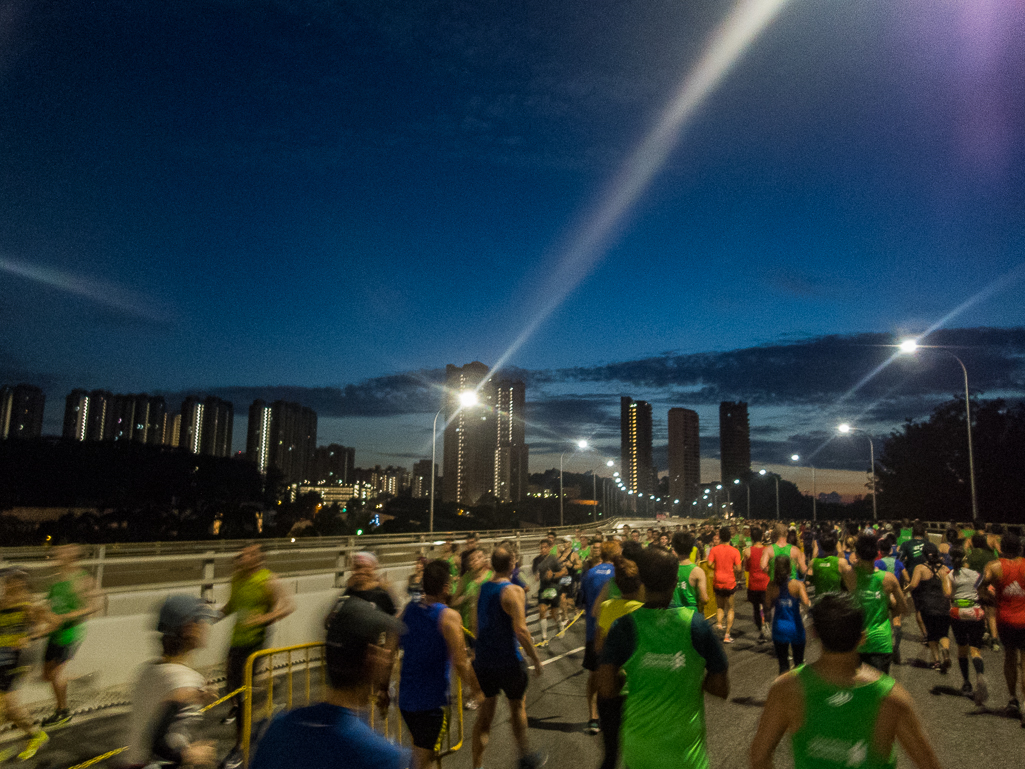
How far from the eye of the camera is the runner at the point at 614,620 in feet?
17.1

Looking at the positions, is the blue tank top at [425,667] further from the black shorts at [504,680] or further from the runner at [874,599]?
the runner at [874,599]

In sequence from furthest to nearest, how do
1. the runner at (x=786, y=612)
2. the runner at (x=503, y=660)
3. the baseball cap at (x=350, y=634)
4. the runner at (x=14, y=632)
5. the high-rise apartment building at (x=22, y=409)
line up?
the high-rise apartment building at (x=22, y=409)
the runner at (x=786, y=612)
the runner at (x=14, y=632)
the runner at (x=503, y=660)
the baseball cap at (x=350, y=634)

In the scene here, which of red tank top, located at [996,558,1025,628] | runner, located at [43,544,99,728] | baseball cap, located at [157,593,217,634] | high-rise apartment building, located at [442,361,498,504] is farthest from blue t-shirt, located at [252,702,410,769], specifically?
high-rise apartment building, located at [442,361,498,504]

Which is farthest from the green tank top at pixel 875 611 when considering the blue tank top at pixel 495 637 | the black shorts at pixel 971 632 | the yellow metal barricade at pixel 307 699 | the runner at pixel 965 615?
the yellow metal barricade at pixel 307 699

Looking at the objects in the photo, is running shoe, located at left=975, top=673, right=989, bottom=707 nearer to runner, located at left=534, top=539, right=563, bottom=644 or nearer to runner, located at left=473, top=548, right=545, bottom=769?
runner, located at left=473, top=548, right=545, bottom=769

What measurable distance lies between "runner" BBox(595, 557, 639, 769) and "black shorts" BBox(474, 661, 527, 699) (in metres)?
0.68

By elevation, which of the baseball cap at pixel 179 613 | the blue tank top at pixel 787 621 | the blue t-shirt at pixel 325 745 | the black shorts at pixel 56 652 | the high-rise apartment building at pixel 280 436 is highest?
the high-rise apartment building at pixel 280 436

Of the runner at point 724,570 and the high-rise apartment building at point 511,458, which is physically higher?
the high-rise apartment building at point 511,458

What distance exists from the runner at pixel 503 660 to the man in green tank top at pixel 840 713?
2918mm

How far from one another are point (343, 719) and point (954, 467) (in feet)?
247

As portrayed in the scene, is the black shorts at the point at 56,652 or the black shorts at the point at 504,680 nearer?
the black shorts at the point at 504,680

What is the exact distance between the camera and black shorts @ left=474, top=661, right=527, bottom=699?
5695 mm

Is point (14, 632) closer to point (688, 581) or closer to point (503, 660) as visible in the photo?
point (503, 660)

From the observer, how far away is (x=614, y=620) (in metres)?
4.98
